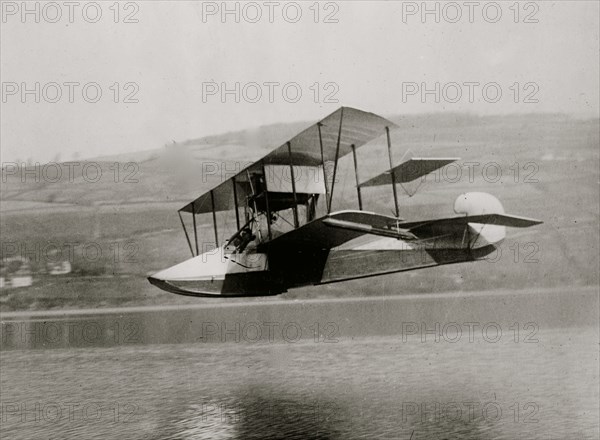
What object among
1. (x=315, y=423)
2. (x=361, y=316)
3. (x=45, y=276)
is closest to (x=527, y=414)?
(x=315, y=423)

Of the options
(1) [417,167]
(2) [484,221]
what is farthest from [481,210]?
(1) [417,167]

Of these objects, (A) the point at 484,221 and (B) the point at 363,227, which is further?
(A) the point at 484,221

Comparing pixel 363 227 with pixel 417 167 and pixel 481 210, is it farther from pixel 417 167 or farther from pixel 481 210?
pixel 481 210

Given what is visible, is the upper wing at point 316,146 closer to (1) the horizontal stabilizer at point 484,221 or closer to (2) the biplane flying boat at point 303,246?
(2) the biplane flying boat at point 303,246

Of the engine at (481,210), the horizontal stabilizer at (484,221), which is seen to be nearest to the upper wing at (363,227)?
the horizontal stabilizer at (484,221)

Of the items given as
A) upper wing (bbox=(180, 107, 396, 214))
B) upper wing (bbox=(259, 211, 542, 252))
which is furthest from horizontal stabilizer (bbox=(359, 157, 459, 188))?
upper wing (bbox=(259, 211, 542, 252))

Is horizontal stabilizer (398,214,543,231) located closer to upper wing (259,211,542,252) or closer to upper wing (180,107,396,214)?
upper wing (259,211,542,252)
